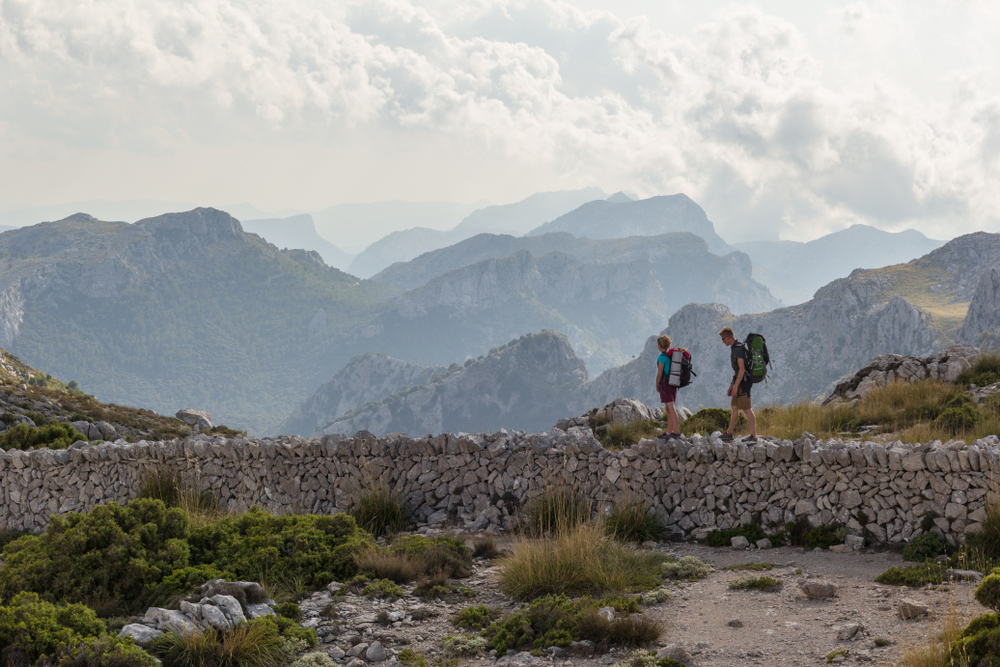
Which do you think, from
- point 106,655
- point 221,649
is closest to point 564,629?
point 221,649

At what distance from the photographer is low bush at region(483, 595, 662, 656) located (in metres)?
6.16

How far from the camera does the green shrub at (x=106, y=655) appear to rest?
538cm

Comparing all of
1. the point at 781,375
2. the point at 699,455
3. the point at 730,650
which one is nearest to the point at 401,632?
the point at 730,650

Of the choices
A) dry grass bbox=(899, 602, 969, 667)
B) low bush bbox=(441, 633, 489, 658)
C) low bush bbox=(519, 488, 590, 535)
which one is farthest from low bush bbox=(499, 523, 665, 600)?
dry grass bbox=(899, 602, 969, 667)

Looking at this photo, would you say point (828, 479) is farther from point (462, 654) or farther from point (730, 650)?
point (462, 654)

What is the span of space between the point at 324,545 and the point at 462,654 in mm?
3035

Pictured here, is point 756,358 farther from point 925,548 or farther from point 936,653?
point 936,653

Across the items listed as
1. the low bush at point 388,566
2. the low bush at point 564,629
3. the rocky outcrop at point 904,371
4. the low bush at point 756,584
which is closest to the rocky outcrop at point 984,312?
the rocky outcrop at point 904,371

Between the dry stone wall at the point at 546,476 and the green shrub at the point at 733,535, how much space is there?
0.17 meters

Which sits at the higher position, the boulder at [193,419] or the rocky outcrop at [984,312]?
the rocky outcrop at [984,312]

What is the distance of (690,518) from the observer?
10406 millimetres

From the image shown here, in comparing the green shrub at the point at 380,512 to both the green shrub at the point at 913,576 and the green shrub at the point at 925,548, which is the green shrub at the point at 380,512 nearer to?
the green shrub at the point at 913,576

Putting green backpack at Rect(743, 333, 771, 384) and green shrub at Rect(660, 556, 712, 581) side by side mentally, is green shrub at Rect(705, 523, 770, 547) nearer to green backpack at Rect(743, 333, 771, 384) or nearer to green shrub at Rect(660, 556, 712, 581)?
green shrub at Rect(660, 556, 712, 581)

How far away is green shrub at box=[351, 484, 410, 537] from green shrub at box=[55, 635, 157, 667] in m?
5.57
